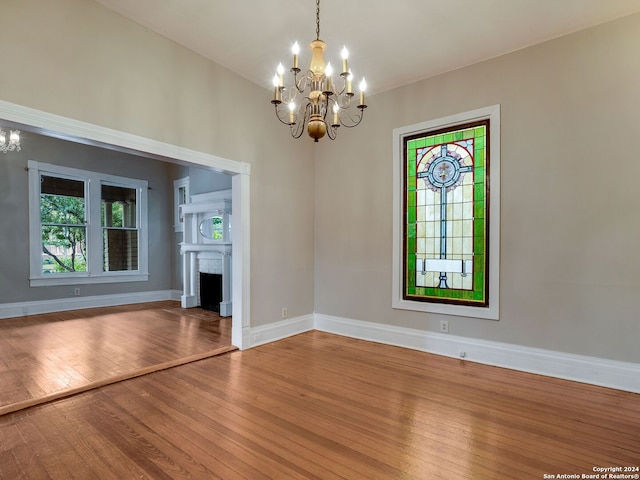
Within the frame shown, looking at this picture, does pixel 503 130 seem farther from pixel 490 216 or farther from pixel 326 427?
pixel 326 427

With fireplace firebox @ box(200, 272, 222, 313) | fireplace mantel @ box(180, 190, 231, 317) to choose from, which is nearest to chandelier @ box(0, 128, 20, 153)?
fireplace mantel @ box(180, 190, 231, 317)

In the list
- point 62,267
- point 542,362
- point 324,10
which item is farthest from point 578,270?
point 62,267

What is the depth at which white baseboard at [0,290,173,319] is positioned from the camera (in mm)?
5785

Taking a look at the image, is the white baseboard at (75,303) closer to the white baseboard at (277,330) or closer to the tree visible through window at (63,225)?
the tree visible through window at (63,225)

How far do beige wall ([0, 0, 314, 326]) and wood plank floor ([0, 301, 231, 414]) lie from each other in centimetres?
106

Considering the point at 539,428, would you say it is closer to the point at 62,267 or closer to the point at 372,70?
the point at 372,70

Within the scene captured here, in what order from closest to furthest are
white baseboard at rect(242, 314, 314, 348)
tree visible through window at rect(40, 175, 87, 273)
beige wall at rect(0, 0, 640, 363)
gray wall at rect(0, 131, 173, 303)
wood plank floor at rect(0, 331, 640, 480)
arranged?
wood plank floor at rect(0, 331, 640, 480) < beige wall at rect(0, 0, 640, 363) < white baseboard at rect(242, 314, 314, 348) < gray wall at rect(0, 131, 173, 303) < tree visible through window at rect(40, 175, 87, 273)

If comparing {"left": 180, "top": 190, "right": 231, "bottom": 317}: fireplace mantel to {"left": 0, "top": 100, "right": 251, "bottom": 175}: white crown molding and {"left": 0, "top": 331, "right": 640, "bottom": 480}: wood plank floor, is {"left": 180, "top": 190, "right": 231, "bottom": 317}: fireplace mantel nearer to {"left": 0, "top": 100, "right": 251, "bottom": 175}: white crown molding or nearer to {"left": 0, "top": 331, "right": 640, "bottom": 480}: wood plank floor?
{"left": 0, "top": 100, "right": 251, "bottom": 175}: white crown molding

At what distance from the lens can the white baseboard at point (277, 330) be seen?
4.17 meters

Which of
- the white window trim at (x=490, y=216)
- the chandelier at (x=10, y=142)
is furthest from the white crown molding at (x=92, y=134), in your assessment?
the chandelier at (x=10, y=142)

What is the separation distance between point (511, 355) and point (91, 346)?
15.7 ft

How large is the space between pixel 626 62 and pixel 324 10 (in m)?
2.69

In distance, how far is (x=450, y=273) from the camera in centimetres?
391

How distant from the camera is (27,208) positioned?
596 centimetres
